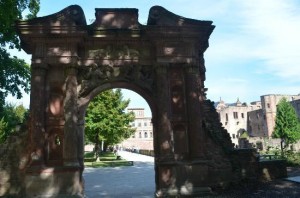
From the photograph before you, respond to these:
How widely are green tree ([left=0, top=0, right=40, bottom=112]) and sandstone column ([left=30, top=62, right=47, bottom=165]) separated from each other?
→ 488cm

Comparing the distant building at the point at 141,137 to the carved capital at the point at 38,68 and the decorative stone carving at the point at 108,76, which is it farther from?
the carved capital at the point at 38,68

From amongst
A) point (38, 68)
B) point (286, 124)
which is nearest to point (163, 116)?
point (38, 68)

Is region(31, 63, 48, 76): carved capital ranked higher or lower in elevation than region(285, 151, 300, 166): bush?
higher

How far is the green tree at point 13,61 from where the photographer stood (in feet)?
47.8

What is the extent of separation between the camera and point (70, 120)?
10.2 m

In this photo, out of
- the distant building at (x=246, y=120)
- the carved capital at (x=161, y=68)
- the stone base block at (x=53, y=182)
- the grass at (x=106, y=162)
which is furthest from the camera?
the distant building at (x=246, y=120)

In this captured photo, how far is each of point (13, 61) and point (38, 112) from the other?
786 cm

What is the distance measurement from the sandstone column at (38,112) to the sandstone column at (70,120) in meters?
0.80

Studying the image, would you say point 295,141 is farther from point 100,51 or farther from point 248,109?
point 100,51

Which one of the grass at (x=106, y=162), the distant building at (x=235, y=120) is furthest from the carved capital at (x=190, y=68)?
the distant building at (x=235, y=120)

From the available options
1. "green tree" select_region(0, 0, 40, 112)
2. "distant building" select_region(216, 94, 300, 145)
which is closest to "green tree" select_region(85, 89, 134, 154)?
"green tree" select_region(0, 0, 40, 112)

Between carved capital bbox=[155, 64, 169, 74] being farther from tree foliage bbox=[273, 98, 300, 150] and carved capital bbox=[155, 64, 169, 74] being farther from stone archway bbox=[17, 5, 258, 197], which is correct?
tree foliage bbox=[273, 98, 300, 150]

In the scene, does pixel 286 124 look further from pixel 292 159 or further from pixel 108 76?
pixel 108 76

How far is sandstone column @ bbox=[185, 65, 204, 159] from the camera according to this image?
34.3 ft
